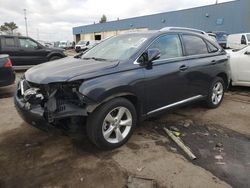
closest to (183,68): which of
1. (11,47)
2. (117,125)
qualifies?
(117,125)

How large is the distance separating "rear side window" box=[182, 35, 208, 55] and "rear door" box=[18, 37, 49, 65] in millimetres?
8935

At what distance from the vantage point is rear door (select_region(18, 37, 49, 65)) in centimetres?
1207

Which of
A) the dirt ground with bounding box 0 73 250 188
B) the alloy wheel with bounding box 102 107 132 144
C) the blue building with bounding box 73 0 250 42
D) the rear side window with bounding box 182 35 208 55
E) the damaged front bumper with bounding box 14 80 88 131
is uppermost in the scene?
the blue building with bounding box 73 0 250 42

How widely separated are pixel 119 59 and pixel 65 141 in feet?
4.97

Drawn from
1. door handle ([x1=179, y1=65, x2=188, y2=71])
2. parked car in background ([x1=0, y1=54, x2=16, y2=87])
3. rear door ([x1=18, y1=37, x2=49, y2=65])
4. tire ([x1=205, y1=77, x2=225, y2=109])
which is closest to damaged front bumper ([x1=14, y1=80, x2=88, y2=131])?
door handle ([x1=179, y1=65, x2=188, y2=71])

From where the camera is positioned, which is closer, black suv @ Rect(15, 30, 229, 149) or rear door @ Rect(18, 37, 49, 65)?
black suv @ Rect(15, 30, 229, 149)

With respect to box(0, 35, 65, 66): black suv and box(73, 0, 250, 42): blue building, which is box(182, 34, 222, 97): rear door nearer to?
box(0, 35, 65, 66): black suv

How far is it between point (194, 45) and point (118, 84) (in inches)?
89.0

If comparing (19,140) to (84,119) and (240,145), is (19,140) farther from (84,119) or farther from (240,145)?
(240,145)

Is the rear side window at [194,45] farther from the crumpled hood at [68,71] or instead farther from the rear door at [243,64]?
the rear door at [243,64]

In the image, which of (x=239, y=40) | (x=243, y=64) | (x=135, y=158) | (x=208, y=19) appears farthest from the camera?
(x=208, y=19)

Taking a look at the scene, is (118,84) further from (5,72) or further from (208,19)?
(208,19)

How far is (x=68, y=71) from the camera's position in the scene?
3.65 metres

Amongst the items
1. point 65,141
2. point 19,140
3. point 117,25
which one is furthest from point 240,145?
point 117,25
